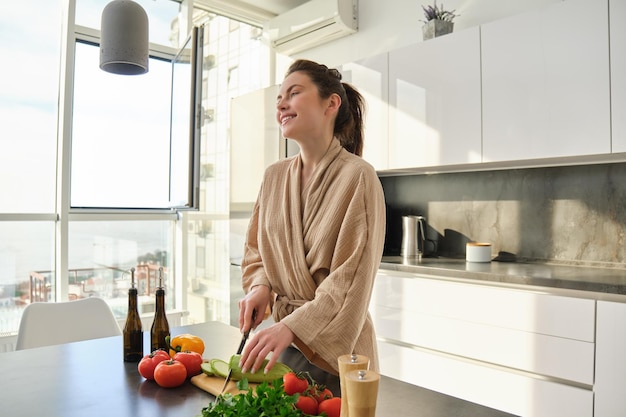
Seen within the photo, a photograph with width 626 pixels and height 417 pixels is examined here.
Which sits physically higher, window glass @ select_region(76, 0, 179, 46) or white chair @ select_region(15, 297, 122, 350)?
window glass @ select_region(76, 0, 179, 46)

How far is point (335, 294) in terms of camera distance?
3.89ft

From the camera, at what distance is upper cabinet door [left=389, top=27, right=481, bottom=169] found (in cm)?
275

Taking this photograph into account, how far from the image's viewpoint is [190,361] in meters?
1.12

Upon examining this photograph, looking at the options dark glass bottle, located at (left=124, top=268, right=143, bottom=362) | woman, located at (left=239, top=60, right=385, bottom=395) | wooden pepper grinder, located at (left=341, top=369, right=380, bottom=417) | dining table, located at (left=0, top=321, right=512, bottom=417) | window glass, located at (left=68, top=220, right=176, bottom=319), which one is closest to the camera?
wooden pepper grinder, located at (left=341, top=369, right=380, bottom=417)

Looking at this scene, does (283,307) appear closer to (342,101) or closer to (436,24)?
(342,101)

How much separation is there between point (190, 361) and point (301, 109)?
0.71 metres

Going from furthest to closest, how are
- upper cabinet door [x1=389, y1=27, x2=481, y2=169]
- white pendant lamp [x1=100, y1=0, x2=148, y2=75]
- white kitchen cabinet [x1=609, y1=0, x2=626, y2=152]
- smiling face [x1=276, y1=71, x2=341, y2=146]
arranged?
upper cabinet door [x1=389, y1=27, x2=481, y2=169], white kitchen cabinet [x1=609, y1=0, x2=626, y2=152], white pendant lamp [x1=100, y1=0, x2=148, y2=75], smiling face [x1=276, y1=71, x2=341, y2=146]

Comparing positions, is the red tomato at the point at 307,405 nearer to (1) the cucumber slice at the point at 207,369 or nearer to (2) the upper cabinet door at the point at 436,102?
(1) the cucumber slice at the point at 207,369

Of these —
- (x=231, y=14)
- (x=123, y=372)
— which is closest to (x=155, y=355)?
(x=123, y=372)

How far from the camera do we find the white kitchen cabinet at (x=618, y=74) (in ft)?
7.28

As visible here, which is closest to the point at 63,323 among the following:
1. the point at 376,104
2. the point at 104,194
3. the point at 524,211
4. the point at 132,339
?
the point at 132,339

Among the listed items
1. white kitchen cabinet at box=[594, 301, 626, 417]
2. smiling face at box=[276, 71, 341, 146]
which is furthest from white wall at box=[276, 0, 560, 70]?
smiling face at box=[276, 71, 341, 146]

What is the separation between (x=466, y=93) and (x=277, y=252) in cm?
180

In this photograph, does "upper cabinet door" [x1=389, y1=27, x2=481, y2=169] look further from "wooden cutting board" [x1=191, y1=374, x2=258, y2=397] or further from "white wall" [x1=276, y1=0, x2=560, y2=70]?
"wooden cutting board" [x1=191, y1=374, x2=258, y2=397]
